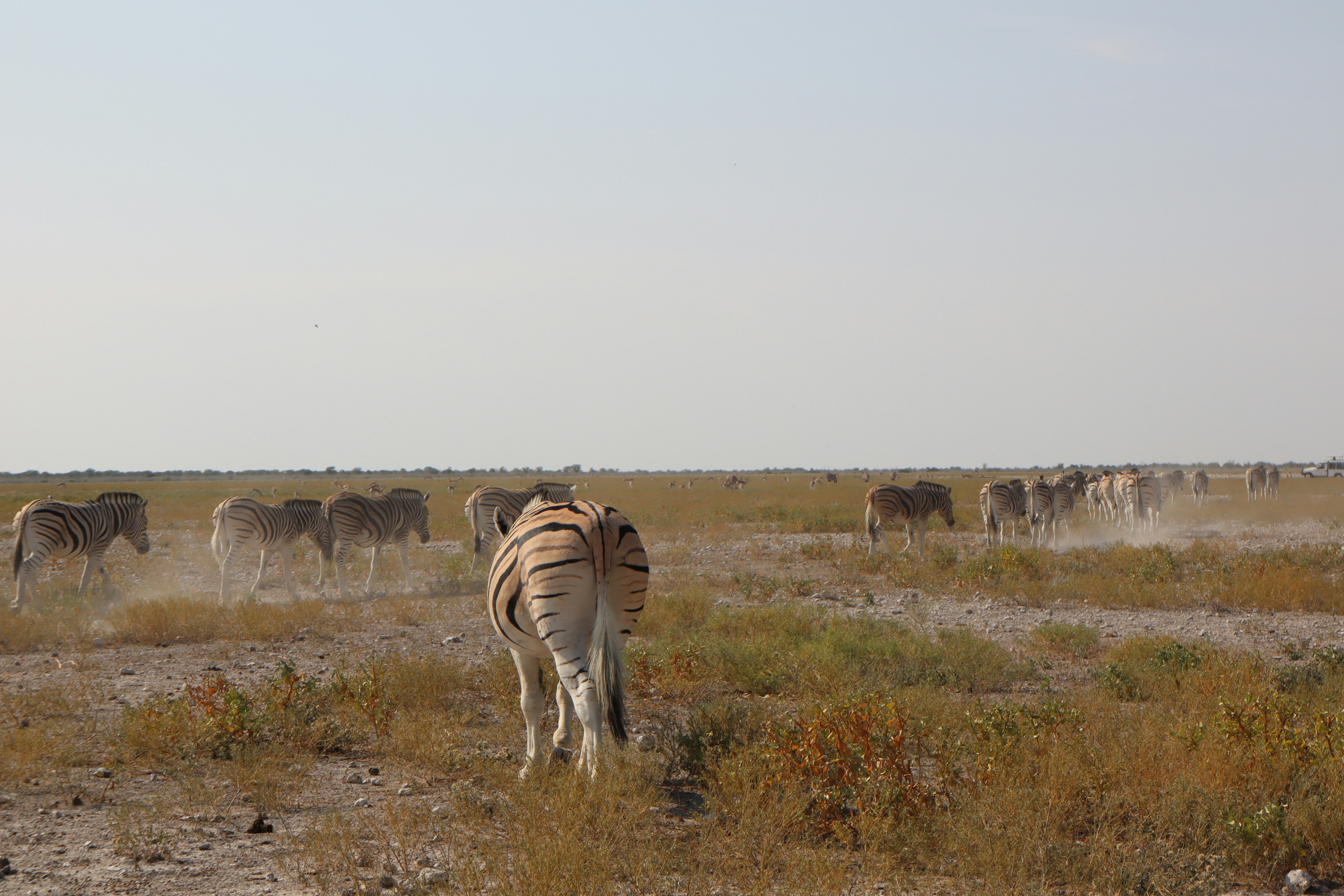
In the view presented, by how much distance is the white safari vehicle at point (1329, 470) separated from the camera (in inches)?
3243

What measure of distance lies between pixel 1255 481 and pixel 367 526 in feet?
175

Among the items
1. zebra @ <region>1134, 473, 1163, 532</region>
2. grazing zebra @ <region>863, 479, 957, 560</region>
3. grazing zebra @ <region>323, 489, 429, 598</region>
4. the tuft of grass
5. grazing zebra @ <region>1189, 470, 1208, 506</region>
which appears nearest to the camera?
the tuft of grass

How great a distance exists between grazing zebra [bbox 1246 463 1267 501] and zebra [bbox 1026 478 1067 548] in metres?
30.9

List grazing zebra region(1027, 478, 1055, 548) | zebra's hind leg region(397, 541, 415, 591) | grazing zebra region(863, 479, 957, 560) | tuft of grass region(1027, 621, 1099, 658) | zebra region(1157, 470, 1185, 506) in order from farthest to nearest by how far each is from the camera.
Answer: zebra region(1157, 470, 1185, 506) < grazing zebra region(1027, 478, 1055, 548) < grazing zebra region(863, 479, 957, 560) < zebra's hind leg region(397, 541, 415, 591) < tuft of grass region(1027, 621, 1099, 658)

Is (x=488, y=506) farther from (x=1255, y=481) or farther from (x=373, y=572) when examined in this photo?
(x=1255, y=481)

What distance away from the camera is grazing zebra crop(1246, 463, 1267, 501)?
52031 millimetres

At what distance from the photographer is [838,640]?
1089cm

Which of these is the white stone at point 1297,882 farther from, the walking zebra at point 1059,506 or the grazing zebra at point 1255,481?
the grazing zebra at point 1255,481

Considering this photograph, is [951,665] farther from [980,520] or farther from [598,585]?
[980,520]

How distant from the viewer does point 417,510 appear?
74.9 feet

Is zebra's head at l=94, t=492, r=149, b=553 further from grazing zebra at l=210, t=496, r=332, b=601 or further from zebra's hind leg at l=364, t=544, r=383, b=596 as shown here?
zebra's hind leg at l=364, t=544, r=383, b=596

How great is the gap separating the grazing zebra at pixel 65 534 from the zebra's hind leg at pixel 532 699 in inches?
497

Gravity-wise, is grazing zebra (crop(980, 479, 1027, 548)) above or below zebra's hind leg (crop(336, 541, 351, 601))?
above

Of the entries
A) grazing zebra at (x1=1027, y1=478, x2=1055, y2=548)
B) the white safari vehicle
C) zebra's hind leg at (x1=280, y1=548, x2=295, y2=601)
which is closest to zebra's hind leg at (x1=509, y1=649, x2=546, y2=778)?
zebra's hind leg at (x1=280, y1=548, x2=295, y2=601)
